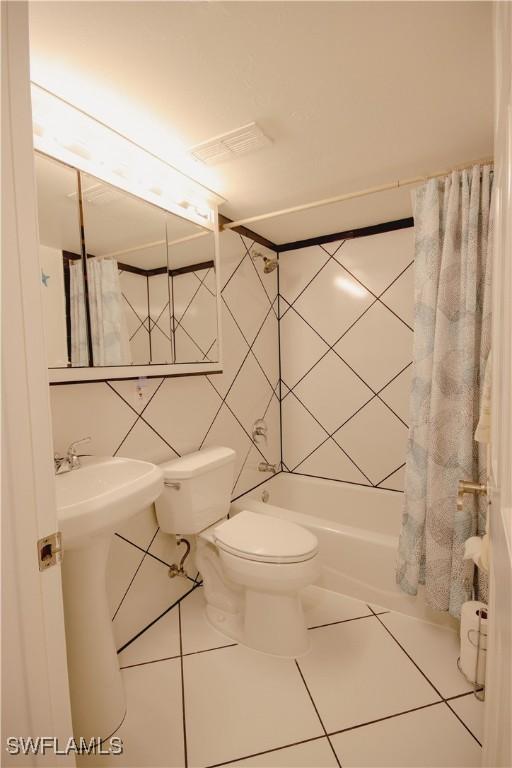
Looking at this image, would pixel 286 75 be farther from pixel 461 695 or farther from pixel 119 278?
pixel 461 695

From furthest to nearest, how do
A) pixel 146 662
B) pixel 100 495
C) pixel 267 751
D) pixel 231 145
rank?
pixel 146 662 < pixel 231 145 < pixel 267 751 < pixel 100 495

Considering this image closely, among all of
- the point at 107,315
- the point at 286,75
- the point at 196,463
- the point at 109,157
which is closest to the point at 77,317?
the point at 107,315

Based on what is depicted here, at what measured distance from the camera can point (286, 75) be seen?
104cm

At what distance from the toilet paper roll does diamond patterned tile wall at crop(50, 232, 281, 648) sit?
126cm

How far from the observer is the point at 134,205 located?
4.92 ft

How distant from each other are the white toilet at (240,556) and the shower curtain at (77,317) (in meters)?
0.60

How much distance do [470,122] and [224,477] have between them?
68.7 inches

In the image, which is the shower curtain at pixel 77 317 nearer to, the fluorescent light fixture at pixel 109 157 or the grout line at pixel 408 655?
the fluorescent light fixture at pixel 109 157

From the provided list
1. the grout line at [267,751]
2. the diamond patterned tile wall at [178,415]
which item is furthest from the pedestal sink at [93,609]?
the grout line at [267,751]

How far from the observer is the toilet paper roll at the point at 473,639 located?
4.17 feet

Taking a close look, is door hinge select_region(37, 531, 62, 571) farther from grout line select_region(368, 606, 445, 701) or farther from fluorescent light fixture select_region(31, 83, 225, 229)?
grout line select_region(368, 606, 445, 701)

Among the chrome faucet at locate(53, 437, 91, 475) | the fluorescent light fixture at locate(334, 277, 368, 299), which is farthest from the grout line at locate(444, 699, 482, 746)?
the fluorescent light fixture at locate(334, 277, 368, 299)

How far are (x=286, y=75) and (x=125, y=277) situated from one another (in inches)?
35.8

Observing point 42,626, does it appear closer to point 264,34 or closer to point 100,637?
point 100,637
